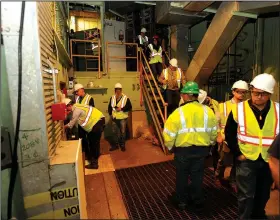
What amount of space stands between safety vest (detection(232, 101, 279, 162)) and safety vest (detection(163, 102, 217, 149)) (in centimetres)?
56

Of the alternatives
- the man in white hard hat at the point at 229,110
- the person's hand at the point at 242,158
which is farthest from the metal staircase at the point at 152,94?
the person's hand at the point at 242,158

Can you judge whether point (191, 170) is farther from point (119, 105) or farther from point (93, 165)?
point (119, 105)

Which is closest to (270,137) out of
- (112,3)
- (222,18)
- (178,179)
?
(178,179)

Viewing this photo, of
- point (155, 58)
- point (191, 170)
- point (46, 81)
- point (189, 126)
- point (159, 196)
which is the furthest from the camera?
point (155, 58)

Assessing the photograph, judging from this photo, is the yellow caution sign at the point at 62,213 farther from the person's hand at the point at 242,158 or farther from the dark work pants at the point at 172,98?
the dark work pants at the point at 172,98

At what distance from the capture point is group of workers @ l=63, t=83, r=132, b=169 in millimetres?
3998

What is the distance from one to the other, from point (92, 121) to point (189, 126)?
228 centimetres

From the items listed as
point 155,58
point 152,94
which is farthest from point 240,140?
point 155,58

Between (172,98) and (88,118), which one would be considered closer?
(88,118)

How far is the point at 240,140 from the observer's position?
2.25 metres

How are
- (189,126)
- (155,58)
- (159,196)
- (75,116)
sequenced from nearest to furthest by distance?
(189,126), (159,196), (75,116), (155,58)

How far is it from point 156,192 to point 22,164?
236cm

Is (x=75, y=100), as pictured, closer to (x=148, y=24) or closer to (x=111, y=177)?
(x=111, y=177)

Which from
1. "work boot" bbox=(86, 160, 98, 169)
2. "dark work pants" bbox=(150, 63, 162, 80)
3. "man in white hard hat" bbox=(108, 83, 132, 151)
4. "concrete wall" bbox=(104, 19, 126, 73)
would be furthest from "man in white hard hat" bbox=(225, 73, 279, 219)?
"concrete wall" bbox=(104, 19, 126, 73)
